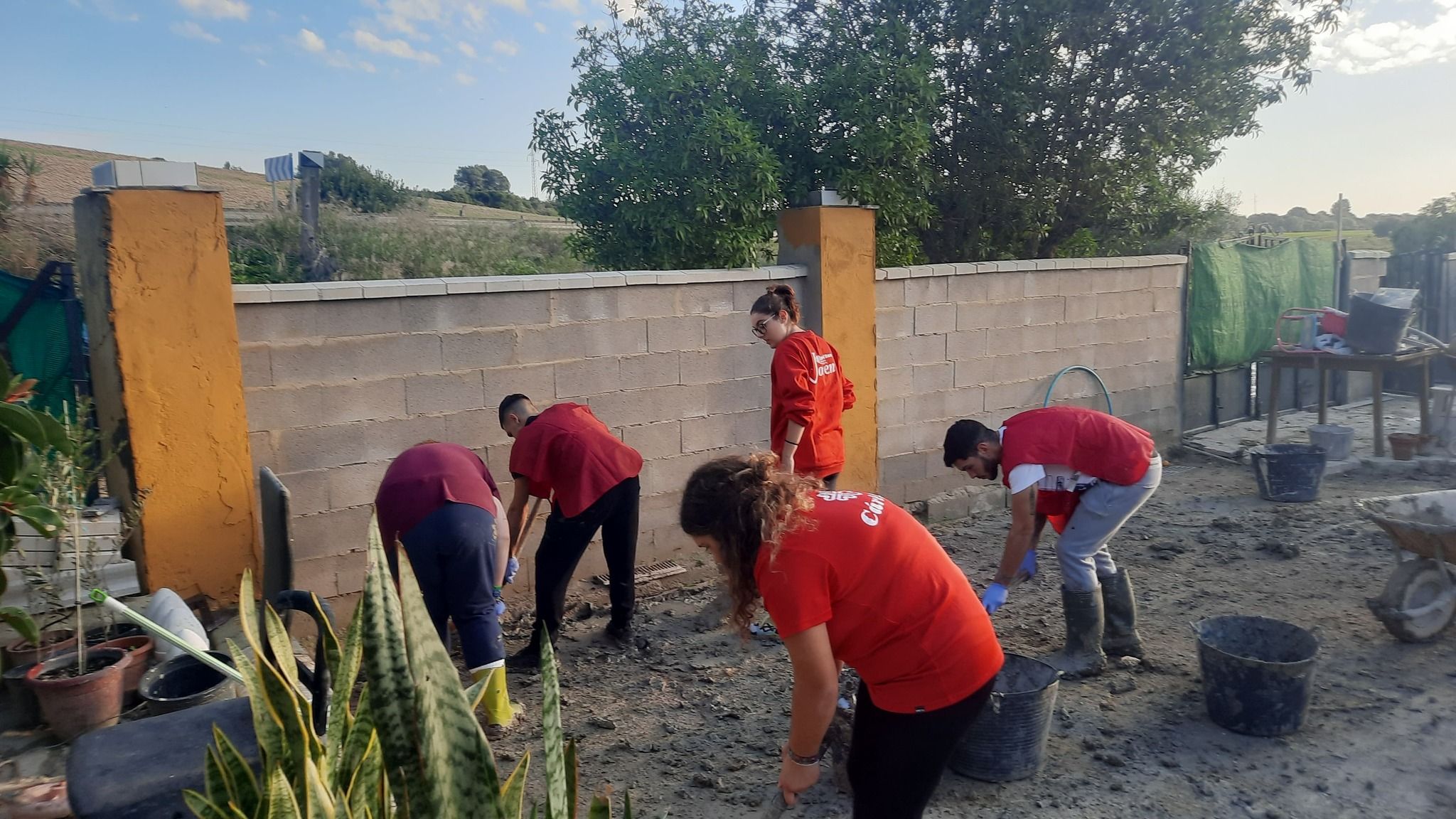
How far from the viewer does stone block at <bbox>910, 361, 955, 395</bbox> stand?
22.4 ft

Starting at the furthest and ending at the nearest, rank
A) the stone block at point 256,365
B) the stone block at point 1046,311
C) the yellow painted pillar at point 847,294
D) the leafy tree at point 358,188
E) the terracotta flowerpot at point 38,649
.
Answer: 1. the leafy tree at point 358,188
2. the stone block at point 1046,311
3. the yellow painted pillar at point 847,294
4. the stone block at point 256,365
5. the terracotta flowerpot at point 38,649

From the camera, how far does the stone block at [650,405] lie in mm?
5453

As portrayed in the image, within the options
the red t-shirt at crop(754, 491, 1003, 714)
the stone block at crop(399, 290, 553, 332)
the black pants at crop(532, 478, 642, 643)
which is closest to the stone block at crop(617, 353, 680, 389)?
the stone block at crop(399, 290, 553, 332)

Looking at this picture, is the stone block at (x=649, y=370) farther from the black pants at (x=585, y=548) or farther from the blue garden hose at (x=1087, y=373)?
the blue garden hose at (x=1087, y=373)

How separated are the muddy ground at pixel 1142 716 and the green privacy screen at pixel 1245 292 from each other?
11.3 feet

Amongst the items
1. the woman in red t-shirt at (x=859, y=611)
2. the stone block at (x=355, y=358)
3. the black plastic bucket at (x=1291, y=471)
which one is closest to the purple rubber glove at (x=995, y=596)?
the woman in red t-shirt at (x=859, y=611)

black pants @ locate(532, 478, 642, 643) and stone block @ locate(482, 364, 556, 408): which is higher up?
stone block @ locate(482, 364, 556, 408)

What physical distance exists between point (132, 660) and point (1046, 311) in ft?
21.4

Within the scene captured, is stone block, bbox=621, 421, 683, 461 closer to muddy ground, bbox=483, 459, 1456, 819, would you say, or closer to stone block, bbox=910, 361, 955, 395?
muddy ground, bbox=483, 459, 1456, 819

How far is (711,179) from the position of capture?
7.27 metres

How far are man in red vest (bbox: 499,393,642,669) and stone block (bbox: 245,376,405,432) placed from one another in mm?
670

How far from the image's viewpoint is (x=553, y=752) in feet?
4.81

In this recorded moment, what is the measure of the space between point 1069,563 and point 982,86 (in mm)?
6618

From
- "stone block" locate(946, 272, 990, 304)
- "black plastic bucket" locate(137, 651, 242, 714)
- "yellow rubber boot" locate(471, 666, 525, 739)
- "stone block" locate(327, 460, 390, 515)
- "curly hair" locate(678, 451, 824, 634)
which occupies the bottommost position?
"yellow rubber boot" locate(471, 666, 525, 739)
